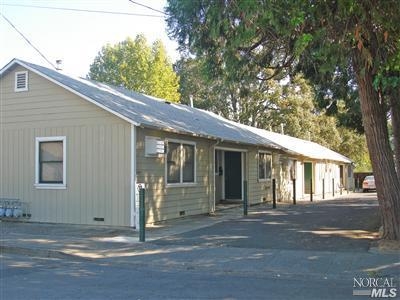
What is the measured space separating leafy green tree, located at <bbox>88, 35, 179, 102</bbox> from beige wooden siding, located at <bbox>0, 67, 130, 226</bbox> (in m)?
33.2

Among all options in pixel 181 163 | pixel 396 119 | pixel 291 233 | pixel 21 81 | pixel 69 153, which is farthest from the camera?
pixel 181 163

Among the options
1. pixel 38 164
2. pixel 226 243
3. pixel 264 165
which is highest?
pixel 264 165

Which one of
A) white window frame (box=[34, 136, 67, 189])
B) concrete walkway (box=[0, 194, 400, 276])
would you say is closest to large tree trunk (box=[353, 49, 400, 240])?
concrete walkway (box=[0, 194, 400, 276])

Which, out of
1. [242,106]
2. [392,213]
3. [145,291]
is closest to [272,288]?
[145,291]

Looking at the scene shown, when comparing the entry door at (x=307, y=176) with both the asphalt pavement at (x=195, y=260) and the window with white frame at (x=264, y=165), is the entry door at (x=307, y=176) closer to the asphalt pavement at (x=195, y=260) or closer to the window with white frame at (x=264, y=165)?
the window with white frame at (x=264, y=165)

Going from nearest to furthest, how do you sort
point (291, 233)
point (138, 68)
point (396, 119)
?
point (291, 233)
point (396, 119)
point (138, 68)

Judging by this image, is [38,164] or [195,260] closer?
[195,260]

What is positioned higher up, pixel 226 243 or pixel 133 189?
pixel 133 189

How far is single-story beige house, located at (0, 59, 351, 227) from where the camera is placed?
52.0 ft

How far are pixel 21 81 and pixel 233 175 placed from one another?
1051 centimetres

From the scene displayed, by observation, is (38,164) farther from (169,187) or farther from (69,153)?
(169,187)

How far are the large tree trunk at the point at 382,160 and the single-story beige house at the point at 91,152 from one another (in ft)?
20.2

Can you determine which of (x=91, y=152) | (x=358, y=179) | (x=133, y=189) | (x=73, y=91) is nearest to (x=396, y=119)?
(x=133, y=189)

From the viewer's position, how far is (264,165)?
26.1 m
